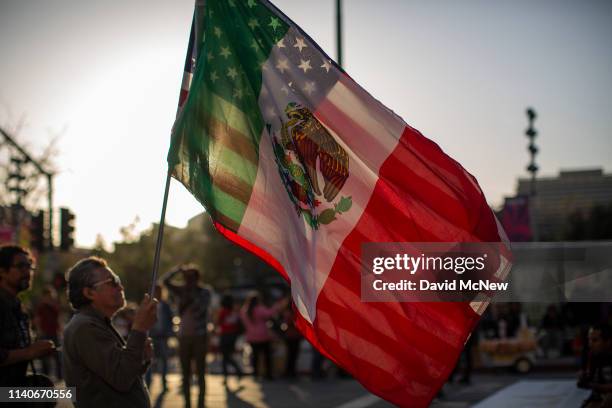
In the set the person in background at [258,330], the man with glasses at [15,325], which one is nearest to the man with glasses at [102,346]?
the man with glasses at [15,325]

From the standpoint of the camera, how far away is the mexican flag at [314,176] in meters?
5.64

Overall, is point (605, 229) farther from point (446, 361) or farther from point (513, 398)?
point (446, 361)

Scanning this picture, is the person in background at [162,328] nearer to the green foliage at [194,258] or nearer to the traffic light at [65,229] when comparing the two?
the traffic light at [65,229]

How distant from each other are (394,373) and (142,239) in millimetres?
52233

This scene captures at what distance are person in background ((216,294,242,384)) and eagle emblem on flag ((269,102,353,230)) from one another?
589 inches

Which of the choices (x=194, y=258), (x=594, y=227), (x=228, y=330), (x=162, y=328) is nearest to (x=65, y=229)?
(x=228, y=330)

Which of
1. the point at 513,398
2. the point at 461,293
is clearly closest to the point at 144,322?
the point at 461,293

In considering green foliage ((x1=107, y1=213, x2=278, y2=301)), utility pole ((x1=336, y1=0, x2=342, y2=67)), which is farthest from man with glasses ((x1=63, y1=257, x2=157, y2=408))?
green foliage ((x1=107, y1=213, x2=278, y2=301))

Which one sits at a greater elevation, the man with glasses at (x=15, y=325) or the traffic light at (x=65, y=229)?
the traffic light at (x=65, y=229)

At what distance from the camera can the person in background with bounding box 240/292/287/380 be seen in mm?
21344

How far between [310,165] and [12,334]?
7.55 ft

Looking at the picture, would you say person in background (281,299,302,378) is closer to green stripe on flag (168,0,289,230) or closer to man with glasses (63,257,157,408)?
green stripe on flag (168,0,289,230)

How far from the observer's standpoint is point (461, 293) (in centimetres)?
576

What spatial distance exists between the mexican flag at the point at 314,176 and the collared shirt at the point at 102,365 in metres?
0.98
